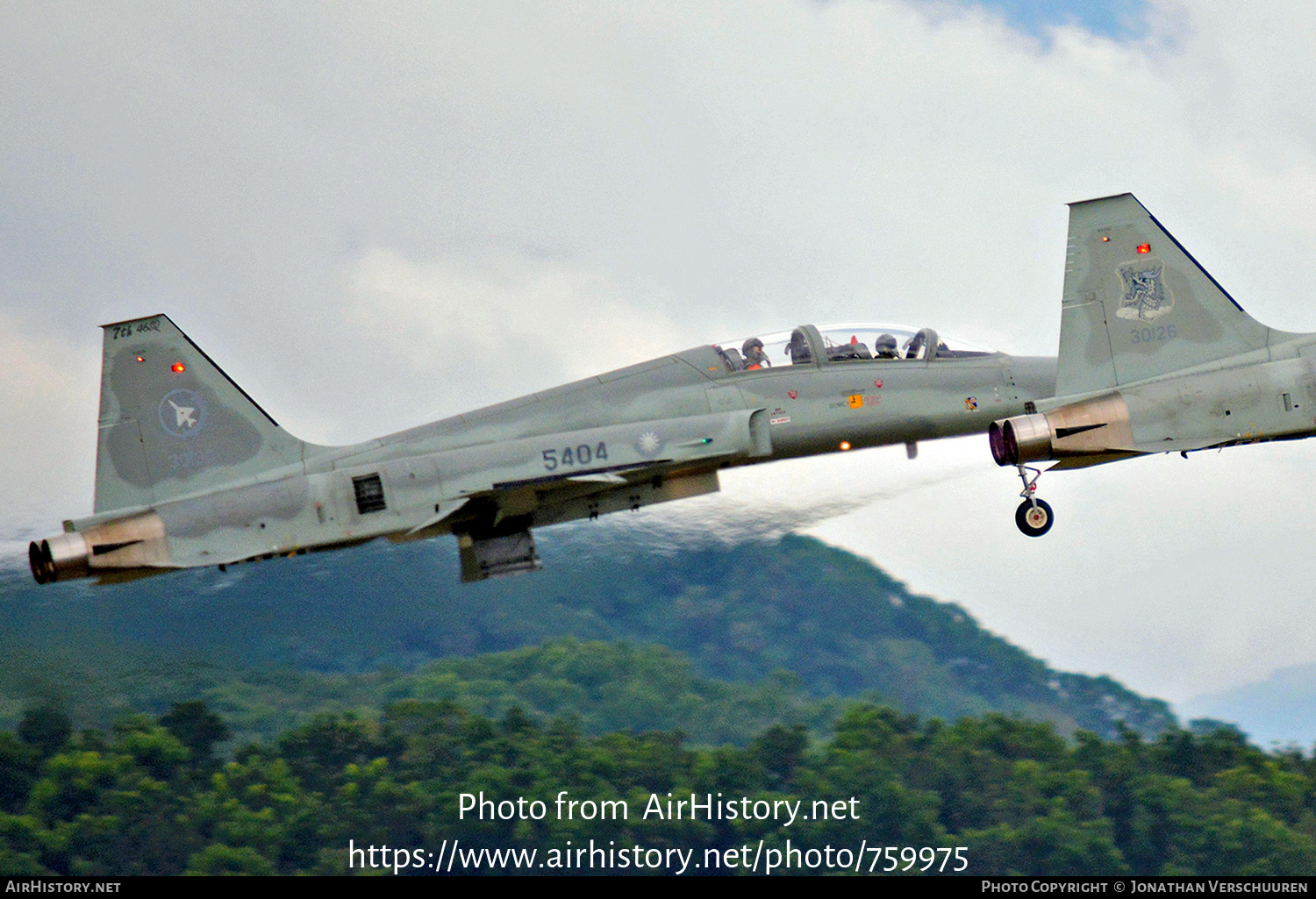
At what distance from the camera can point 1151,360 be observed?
72.4 feet

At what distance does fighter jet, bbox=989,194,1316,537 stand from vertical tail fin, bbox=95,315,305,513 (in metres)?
10.3

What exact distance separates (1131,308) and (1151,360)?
76 cm

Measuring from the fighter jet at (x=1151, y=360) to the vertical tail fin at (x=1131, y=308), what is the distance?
0.5 inches

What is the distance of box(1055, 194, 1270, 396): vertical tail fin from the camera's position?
22.0 m

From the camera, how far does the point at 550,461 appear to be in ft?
73.1

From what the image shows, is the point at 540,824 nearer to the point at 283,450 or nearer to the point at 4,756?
the point at 4,756

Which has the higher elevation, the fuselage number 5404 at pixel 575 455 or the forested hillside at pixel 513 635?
the fuselage number 5404 at pixel 575 455

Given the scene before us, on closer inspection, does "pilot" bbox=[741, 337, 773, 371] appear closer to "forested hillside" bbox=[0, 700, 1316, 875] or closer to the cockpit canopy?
the cockpit canopy

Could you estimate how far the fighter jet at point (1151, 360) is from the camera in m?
21.6

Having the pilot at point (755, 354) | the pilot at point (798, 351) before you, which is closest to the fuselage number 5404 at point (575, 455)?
the pilot at point (755, 354)

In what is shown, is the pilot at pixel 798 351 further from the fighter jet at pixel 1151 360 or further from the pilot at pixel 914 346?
the fighter jet at pixel 1151 360

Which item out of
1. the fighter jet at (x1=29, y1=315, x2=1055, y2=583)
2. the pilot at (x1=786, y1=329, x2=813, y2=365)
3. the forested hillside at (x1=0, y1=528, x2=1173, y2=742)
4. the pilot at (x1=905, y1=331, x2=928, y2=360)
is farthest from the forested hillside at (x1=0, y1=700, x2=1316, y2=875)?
the pilot at (x1=905, y1=331, x2=928, y2=360)
